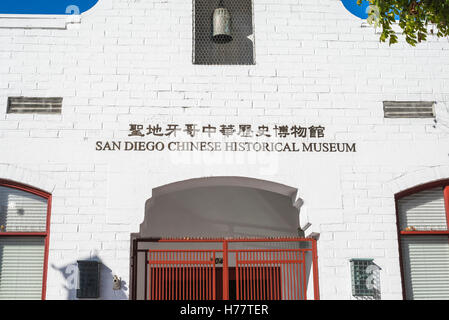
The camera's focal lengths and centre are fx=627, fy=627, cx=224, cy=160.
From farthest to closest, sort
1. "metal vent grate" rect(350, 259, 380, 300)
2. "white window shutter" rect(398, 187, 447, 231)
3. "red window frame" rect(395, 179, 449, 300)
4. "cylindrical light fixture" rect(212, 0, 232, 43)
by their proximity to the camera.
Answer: "cylindrical light fixture" rect(212, 0, 232, 43) → "white window shutter" rect(398, 187, 447, 231) → "red window frame" rect(395, 179, 449, 300) → "metal vent grate" rect(350, 259, 380, 300)

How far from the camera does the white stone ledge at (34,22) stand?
9.23m

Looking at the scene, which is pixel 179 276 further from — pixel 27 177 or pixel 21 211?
pixel 27 177

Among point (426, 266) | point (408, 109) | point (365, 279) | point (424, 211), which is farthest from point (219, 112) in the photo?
point (426, 266)

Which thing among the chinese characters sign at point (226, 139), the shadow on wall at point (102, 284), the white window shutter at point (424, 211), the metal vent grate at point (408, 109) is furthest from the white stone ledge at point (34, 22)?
the white window shutter at point (424, 211)

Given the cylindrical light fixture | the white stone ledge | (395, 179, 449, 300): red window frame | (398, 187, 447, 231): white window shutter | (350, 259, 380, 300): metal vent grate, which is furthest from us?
the cylindrical light fixture

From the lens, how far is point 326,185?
8.89m

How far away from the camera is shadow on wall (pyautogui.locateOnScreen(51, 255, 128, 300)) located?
828 centimetres

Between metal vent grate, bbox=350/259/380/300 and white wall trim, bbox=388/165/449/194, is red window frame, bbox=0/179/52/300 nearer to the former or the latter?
metal vent grate, bbox=350/259/380/300

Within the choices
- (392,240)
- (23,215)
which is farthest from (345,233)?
(23,215)

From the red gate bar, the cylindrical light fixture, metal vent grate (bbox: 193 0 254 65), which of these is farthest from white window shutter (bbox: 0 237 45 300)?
the cylindrical light fixture

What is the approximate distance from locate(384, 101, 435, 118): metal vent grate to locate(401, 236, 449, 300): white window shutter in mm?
1786
